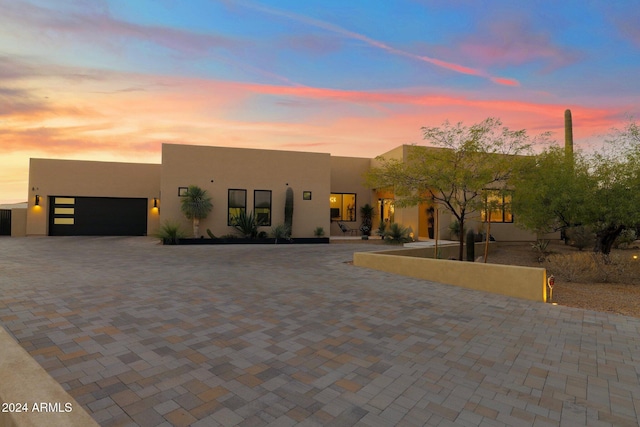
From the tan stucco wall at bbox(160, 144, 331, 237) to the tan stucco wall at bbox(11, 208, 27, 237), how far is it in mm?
9383

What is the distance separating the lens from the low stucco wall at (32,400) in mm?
1586

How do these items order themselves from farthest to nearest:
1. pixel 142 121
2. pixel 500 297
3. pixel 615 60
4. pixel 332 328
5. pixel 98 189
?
pixel 98 189 → pixel 142 121 → pixel 615 60 → pixel 500 297 → pixel 332 328

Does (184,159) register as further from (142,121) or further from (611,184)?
(611,184)

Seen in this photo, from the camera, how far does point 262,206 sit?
17500 mm

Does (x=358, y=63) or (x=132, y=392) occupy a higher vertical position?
(x=358, y=63)

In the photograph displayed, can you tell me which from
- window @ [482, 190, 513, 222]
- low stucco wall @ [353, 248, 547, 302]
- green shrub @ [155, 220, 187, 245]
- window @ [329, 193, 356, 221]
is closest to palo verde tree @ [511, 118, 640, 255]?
window @ [482, 190, 513, 222]

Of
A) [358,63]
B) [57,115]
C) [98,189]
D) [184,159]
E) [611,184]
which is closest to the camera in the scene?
[611,184]

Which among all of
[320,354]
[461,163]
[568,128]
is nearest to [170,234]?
[461,163]

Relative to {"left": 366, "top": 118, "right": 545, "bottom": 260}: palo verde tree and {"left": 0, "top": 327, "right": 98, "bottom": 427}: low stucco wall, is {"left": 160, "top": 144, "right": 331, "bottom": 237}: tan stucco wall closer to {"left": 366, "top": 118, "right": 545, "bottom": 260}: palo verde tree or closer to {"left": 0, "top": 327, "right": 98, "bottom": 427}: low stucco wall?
{"left": 366, "top": 118, "right": 545, "bottom": 260}: palo verde tree

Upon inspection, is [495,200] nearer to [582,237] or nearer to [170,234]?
[582,237]

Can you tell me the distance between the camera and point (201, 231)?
1658cm

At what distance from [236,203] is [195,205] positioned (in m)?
2.13

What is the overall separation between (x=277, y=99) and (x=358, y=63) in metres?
3.72

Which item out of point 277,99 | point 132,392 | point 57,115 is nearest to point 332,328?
point 132,392
